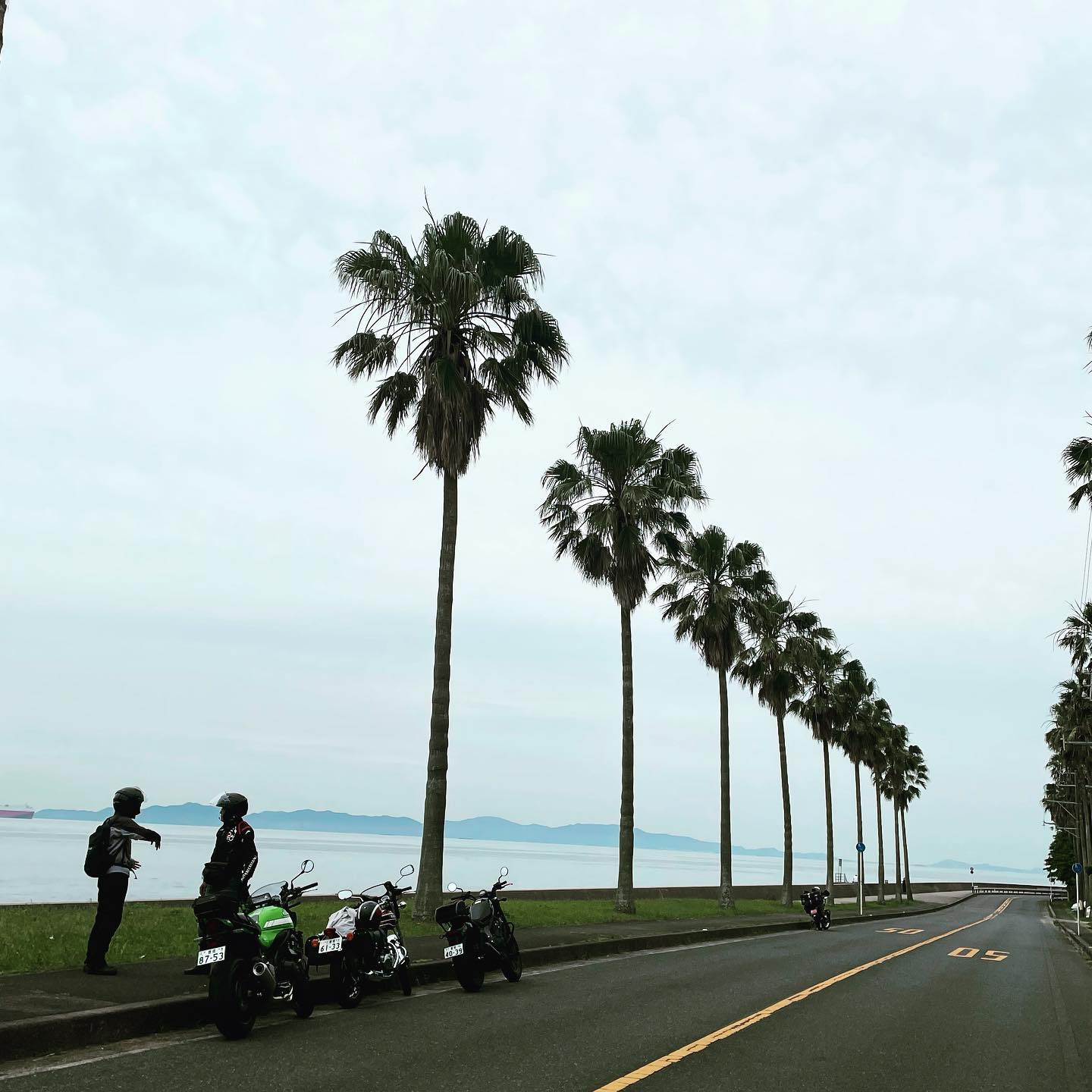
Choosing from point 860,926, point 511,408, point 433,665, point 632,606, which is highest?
point 511,408

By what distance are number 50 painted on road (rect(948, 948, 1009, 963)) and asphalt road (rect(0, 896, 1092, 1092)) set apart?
21.6ft

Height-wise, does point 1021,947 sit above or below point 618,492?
below

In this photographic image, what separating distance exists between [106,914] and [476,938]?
13.5 feet

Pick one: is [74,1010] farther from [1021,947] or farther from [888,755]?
[888,755]

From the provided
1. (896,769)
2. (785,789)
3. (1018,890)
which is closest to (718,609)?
(785,789)

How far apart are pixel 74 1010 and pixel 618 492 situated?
78.8ft

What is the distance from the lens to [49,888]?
138ft

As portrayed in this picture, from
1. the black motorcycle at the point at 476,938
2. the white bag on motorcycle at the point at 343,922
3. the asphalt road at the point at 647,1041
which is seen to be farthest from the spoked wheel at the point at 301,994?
the black motorcycle at the point at 476,938

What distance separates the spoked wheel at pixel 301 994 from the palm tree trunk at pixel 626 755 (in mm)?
19470

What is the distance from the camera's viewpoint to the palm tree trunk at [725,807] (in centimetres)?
3578

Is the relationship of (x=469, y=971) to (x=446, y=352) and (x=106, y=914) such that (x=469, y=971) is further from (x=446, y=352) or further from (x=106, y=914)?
(x=446, y=352)

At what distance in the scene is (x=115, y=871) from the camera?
Result: 1029cm

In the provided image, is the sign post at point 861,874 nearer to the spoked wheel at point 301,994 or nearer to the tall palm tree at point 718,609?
the tall palm tree at point 718,609

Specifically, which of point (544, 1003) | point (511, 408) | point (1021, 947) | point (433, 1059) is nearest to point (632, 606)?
point (511, 408)
